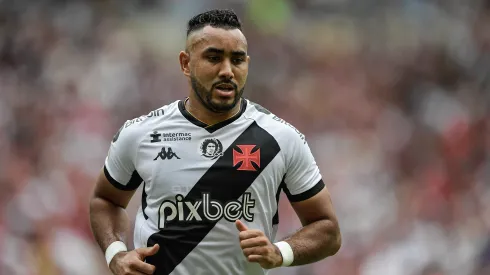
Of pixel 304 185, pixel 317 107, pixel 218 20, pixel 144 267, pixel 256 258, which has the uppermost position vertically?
pixel 317 107

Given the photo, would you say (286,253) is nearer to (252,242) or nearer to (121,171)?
(252,242)

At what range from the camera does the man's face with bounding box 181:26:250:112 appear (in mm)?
3990

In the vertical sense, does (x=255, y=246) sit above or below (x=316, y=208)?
below

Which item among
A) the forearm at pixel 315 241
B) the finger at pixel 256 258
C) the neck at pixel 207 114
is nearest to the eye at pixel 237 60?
the neck at pixel 207 114

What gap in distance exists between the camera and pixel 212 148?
13.2ft

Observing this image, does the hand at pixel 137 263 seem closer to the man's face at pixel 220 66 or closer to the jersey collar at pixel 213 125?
the jersey collar at pixel 213 125

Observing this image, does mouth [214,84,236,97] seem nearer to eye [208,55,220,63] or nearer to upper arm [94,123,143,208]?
eye [208,55,220,63]

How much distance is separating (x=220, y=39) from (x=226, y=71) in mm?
172

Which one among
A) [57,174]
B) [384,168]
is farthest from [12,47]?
[384,168]

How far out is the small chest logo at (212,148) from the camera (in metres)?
4.02

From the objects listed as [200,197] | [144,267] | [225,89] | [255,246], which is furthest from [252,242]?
[225,89]

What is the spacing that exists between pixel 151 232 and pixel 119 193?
44cm

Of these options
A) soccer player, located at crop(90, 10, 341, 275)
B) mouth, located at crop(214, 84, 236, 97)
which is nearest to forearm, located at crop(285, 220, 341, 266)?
soccer player, located at crop(90, 10, 341, 275)

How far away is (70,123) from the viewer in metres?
8.91
